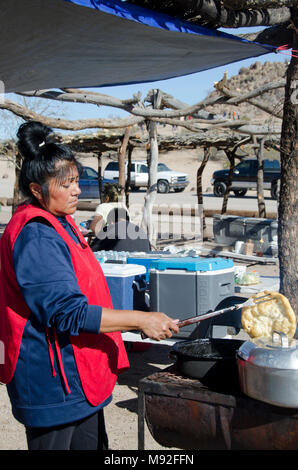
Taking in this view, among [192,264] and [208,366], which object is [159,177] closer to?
[192,264]

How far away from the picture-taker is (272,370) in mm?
2062

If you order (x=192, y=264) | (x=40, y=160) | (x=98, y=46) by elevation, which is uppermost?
(x=98, y=46)

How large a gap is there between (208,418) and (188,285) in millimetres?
1845

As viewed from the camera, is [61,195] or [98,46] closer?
[61,195]

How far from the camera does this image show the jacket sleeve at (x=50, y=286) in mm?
1872

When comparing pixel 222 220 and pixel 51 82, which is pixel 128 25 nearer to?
pixel 51 82

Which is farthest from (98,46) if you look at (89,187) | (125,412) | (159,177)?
(159,177)

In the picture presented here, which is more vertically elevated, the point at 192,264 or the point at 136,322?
the point at 136,322

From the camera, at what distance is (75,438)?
6.82 feet

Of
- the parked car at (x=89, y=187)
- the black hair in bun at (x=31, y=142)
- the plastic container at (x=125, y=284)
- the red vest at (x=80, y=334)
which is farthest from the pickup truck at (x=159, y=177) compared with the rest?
the red vest at (x=80, y=334)

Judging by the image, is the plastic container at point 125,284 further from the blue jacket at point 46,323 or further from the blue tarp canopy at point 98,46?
the blue jacket at point 46,323

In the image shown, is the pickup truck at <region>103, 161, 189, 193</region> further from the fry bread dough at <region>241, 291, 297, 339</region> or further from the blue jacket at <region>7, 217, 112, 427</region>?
the blue jacket at <region>7, 217, 112, 427</region>
